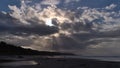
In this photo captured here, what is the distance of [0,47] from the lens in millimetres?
177625
